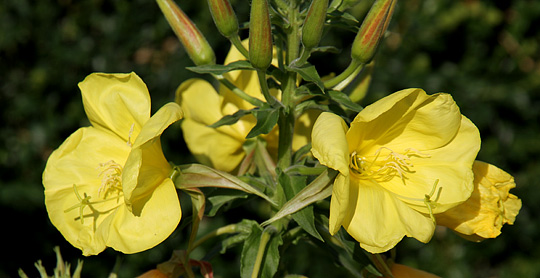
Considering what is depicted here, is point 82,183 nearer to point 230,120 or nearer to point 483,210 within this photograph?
point 230,120

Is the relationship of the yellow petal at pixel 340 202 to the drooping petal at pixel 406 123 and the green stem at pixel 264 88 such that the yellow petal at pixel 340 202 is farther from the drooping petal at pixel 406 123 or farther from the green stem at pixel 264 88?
the green stem at pixel 264 88

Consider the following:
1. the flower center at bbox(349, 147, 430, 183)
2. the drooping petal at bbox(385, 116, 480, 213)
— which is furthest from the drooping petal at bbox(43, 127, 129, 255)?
the drooping petal at bbox(385, 116, 480, 213)

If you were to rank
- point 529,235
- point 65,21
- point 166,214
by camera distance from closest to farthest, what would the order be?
point 166,214 < point 65,21 < point 529,235

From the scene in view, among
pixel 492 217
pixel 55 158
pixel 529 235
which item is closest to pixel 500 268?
pixel 529 235

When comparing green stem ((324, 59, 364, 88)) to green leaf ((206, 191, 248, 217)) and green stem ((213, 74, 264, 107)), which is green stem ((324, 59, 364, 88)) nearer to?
green stem ((213, 74, 264, 107))

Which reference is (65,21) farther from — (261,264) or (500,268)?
(500,268)

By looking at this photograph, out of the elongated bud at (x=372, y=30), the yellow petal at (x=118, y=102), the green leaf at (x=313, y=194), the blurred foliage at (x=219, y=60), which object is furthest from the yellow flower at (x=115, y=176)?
the blurred foliage at (x=219, y=60)
